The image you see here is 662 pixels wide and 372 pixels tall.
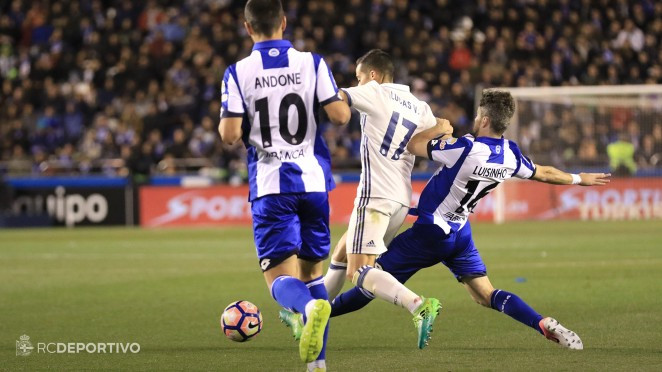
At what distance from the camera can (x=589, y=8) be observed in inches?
1099

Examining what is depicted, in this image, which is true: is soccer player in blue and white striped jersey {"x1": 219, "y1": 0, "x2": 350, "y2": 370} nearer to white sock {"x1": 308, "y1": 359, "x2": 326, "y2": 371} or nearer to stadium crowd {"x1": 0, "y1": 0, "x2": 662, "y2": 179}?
white sock {"x1": 308, "y1": 359, "x2": 326, "y2": 371}

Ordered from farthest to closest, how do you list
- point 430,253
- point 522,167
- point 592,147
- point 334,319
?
1. point 592,147
2. point 334,319
3. point 430,253
4. point 522,167

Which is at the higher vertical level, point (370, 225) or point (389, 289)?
point (370, 225)

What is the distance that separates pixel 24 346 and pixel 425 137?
3.14 metres

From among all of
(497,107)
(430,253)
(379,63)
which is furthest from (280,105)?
(430,253)

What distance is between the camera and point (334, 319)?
9.50m

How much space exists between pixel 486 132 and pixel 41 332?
3.78m

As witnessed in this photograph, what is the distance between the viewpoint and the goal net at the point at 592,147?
23.2m

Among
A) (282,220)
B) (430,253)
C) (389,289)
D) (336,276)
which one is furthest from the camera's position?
(336,276)

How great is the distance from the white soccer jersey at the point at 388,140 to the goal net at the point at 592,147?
15.7 meters

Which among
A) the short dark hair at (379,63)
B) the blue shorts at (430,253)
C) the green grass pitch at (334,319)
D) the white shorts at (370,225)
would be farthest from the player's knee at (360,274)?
the short dark hair at (379,63)

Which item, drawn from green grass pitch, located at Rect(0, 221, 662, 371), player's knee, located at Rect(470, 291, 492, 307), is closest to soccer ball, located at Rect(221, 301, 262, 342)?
green grass pitch, located at Rect(0, 221, 662, 371)

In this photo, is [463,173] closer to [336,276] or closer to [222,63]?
[336,276]

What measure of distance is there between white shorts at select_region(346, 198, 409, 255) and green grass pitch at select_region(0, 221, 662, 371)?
69cm
